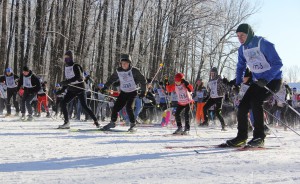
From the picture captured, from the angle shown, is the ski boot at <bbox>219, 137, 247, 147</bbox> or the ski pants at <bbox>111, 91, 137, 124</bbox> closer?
the ski boot at <bbox>219, 137, 247, 147</bbox>

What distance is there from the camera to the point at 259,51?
6.44 metres

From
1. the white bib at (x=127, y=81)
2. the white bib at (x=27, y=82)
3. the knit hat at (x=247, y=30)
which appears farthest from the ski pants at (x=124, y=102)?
the white bib at (x=27, y=82)

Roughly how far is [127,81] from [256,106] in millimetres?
4365

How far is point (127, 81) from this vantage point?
1005 centimetres

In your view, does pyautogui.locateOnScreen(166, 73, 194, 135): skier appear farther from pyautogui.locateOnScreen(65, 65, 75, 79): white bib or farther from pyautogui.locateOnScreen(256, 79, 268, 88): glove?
pyautogui.locateOnScreen(256, 79, 268, 88): glove

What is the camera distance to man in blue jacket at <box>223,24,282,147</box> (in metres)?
6.29

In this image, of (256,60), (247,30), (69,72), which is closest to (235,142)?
(256,60)

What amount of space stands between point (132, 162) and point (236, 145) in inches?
89.5

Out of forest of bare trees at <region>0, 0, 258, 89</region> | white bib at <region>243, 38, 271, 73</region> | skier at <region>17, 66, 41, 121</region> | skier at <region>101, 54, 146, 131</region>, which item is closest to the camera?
white bib at <region>243, 38, 271, 73</region>

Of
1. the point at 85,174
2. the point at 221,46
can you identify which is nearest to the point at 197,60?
the point at 221,46

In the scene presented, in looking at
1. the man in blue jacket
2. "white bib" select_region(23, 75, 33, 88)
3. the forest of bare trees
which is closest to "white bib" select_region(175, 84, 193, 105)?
the man in blue jacket

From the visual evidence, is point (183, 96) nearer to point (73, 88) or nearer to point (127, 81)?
point (127, 81)

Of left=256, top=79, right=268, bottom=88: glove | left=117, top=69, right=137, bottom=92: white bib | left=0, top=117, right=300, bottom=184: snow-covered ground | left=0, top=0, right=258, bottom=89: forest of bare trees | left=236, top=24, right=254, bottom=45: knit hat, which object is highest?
left=0, top=0, right=258, bottom=89: forest of bare trees

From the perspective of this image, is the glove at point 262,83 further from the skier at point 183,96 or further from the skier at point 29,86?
the skier at point 29,86
